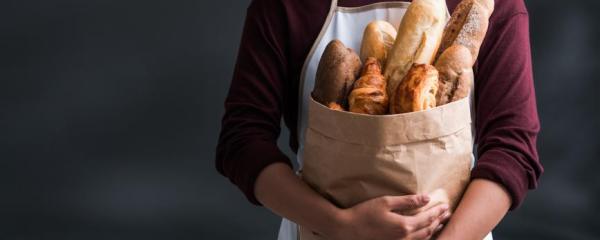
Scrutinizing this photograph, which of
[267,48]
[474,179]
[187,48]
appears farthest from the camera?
[187,48]

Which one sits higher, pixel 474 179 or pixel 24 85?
pixel 474 179

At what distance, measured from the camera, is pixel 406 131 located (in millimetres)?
1059

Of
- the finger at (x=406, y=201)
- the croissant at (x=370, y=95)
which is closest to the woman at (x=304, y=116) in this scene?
the finger at (x=406, y=201)

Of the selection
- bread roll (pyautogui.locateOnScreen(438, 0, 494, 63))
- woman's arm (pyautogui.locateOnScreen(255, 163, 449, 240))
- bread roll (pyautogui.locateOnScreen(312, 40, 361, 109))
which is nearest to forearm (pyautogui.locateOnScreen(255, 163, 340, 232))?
woman's arm (pyautogui.locateOnScreen(255, 163, 449, 240))

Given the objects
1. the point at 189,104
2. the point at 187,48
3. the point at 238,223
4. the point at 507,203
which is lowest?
the point at 238,223

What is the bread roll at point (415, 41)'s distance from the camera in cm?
112

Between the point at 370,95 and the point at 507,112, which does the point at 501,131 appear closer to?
the point at 507,112

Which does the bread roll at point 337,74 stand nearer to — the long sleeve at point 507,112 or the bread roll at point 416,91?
the bread roll at point 416,91

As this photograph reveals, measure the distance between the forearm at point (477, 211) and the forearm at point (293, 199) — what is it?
0.14m

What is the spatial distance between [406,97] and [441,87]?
0.07 m

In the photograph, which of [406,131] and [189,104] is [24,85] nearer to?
[189,104]

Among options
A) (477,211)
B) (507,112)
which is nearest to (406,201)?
(477,211)

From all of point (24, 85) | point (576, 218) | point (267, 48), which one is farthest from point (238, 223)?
point (267, 48)

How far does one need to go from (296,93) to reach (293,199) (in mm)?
217
